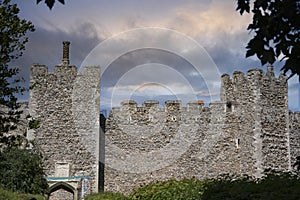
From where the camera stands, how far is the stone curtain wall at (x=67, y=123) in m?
17.2

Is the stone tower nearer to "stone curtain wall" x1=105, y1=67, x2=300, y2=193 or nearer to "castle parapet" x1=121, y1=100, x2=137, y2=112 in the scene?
"stone curtain wall" x1=105, y1=67, x2=300, y2=193

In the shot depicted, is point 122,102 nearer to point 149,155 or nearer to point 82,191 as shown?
point 149,155

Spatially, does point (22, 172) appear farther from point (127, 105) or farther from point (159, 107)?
point (159, 107)

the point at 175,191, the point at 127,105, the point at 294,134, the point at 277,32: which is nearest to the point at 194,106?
the point at 127,105

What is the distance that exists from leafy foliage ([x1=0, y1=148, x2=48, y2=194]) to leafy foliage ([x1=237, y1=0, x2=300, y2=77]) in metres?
12.1

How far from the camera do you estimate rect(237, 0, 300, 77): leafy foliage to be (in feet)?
10.1

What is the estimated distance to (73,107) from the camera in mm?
17391

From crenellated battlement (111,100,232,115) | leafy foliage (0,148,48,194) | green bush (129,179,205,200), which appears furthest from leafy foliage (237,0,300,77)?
crenellated battlement (111,100,232,115)

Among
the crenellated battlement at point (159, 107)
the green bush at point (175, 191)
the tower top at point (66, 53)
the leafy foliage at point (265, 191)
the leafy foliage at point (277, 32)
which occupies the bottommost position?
the green bush at point (175, 191)

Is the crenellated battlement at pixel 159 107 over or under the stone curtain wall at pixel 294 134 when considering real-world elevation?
over

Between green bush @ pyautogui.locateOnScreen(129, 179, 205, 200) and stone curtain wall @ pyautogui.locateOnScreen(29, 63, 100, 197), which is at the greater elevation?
stone curtain wall @ pyautogui.locateOnScreen(29, 63, 100, 197)

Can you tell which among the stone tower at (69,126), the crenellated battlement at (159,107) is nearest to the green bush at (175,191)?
the stone tower at (69,126)

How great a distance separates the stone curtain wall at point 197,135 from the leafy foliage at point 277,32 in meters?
14.7

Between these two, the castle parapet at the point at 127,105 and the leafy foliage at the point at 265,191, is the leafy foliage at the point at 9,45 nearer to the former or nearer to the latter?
the leafy foliage at the point at 265,191
